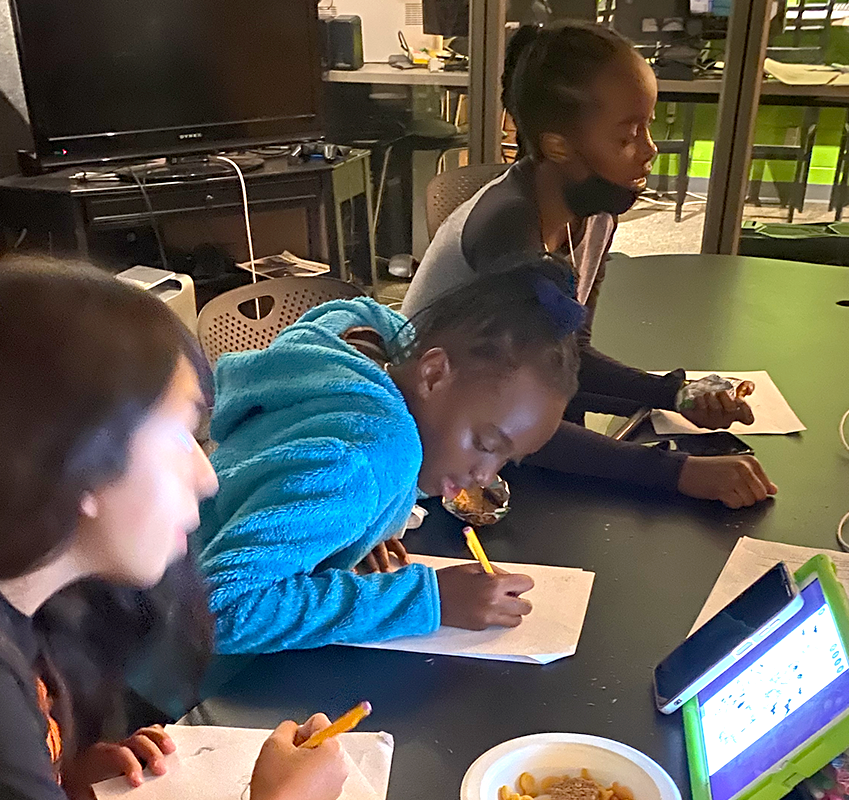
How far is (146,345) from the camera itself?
2.13 ft

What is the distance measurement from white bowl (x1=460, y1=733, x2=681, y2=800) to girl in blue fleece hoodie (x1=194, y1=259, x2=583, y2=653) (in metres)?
0.17

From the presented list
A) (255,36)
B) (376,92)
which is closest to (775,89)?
(376,92)

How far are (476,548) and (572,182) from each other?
0.82m

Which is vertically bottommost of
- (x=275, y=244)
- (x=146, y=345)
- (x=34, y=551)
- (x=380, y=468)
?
(x=275, y=244)

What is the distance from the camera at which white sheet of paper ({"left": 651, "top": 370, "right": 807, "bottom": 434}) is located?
4.43 ft

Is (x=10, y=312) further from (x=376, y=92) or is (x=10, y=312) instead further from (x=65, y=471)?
(x=376, y=92)

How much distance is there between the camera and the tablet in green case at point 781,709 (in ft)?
2.04

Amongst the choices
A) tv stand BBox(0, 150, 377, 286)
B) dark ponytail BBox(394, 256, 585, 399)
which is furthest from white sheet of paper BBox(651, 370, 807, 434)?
tv stand BBox(0, 150, 377, 286)

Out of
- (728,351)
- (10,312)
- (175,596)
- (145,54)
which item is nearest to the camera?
(10,312)

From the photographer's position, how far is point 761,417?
138cm

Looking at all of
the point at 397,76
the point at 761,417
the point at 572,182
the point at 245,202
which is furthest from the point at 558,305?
the point at 397,76

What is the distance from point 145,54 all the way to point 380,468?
255cm

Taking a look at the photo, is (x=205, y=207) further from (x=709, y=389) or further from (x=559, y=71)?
(x=709, y=389)

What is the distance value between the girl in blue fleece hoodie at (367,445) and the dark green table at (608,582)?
0.05 meters
